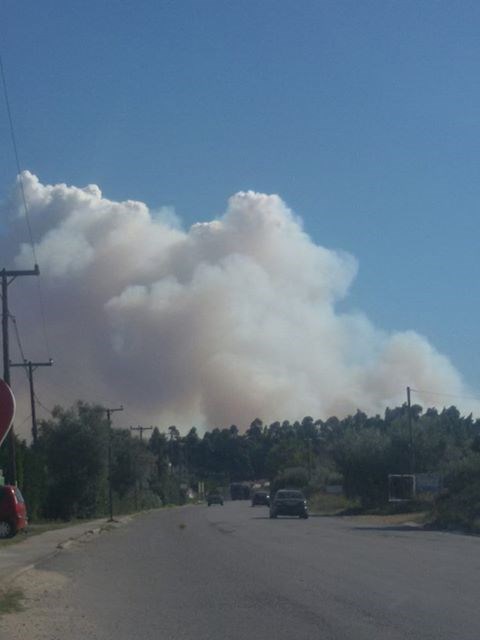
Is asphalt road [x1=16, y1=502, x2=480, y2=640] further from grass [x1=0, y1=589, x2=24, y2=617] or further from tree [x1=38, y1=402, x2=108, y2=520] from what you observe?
tree [x1=38, y1=402, x2=108, y2=520]

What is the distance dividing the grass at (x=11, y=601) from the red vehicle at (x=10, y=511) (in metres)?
16.5

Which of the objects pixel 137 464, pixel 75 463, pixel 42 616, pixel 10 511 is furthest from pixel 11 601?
pixel 137 464

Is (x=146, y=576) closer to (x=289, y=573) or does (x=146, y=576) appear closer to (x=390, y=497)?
(x=289, y=573)

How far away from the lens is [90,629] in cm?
1536

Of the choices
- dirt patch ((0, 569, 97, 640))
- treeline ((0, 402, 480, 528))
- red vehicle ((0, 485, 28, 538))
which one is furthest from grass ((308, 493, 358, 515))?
dirt patch ((0, 569, 97, 640))

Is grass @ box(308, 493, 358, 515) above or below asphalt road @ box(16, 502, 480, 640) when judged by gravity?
below

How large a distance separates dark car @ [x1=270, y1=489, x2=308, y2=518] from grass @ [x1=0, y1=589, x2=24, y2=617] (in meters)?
42.9

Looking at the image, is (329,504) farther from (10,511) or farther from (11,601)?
(11,601)

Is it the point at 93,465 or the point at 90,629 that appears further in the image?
the point at 93,465

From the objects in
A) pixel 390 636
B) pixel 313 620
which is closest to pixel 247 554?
pixel 313 620

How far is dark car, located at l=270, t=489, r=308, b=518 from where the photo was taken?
206 feet

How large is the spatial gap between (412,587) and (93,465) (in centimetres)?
5216

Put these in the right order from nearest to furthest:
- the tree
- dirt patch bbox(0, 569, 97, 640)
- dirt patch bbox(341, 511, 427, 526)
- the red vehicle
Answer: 1. dirt patch bbox(0, 569, 97, 640)
2. the red vehicle
3. dirt patch bbox(341, 511, 427, 526)
4. the tree

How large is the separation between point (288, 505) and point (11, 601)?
1768 inches
